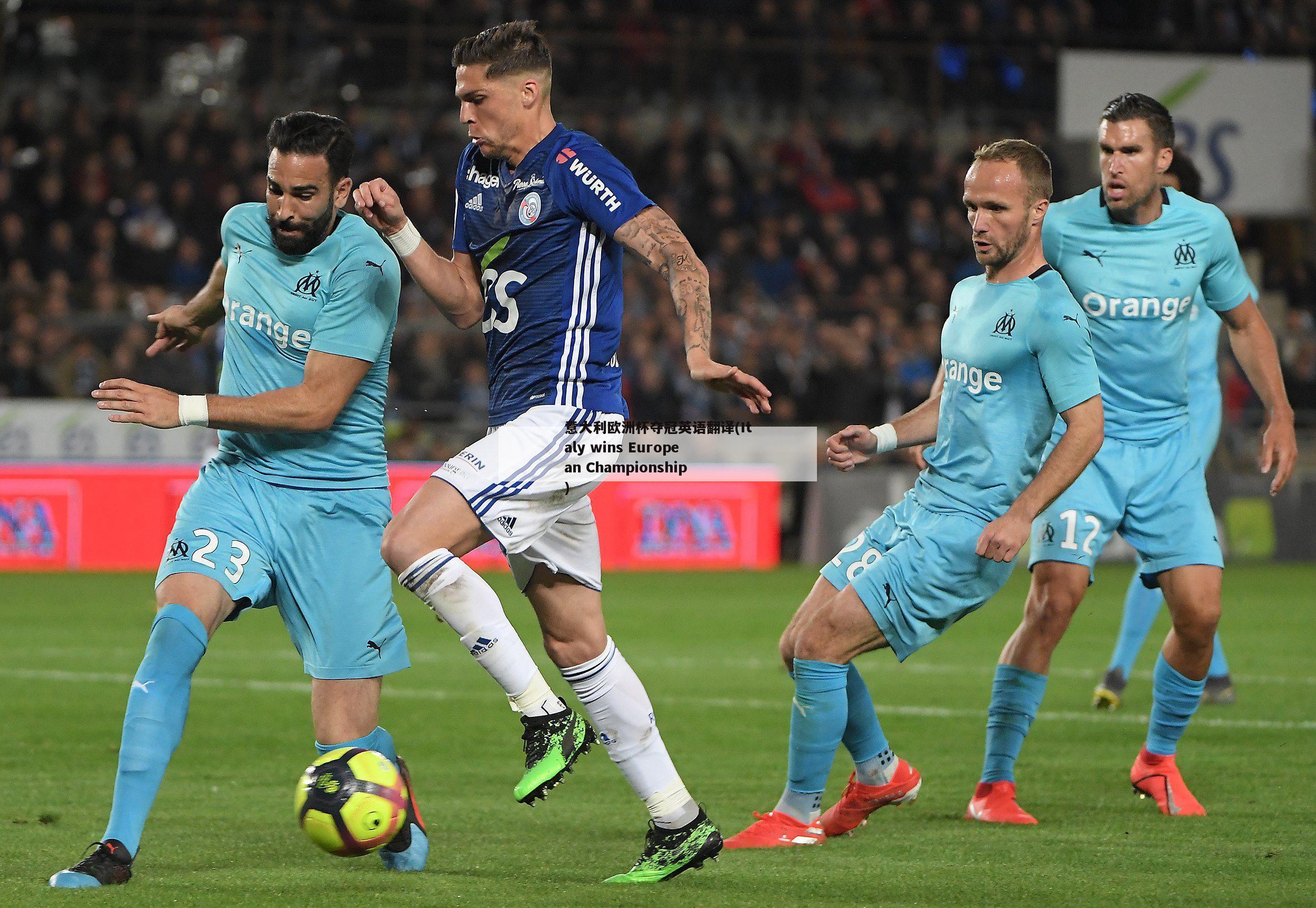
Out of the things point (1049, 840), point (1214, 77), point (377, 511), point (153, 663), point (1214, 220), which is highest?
point (1214, 77)

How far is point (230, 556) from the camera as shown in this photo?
512cm

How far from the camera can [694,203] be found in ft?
71.4

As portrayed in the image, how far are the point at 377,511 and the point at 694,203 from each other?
1666cm

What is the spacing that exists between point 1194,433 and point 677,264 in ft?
9.27

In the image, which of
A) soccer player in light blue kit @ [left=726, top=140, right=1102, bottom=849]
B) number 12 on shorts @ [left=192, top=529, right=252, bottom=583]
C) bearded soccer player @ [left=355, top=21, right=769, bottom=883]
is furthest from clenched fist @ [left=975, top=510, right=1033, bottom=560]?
number 12 on shorts @ [left=192, top=529, right=252, bottom=583]

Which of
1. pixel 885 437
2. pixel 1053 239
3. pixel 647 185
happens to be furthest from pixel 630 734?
pixel 647 185

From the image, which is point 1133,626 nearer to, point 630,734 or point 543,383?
point 630,734

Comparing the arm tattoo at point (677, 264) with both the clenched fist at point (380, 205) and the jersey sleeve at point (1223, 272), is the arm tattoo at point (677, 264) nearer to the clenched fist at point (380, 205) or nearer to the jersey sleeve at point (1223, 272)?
the clenched fist at point (380, 205)

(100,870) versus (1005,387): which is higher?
(1005,387)

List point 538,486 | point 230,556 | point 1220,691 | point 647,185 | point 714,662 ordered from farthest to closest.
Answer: point 647,185 → point 714,662 → point 1220,691 → point 230,556 → point 538,486

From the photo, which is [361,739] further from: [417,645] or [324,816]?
[417,645]

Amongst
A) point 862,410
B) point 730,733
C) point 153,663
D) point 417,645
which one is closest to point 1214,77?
point 862,410

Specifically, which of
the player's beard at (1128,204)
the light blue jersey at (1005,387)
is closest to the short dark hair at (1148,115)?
the player's beard at (1128,204)

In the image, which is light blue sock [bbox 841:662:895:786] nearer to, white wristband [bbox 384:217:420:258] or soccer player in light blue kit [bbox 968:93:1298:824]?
soccer player in light blue kit [bbox 968:93:1298:824]
